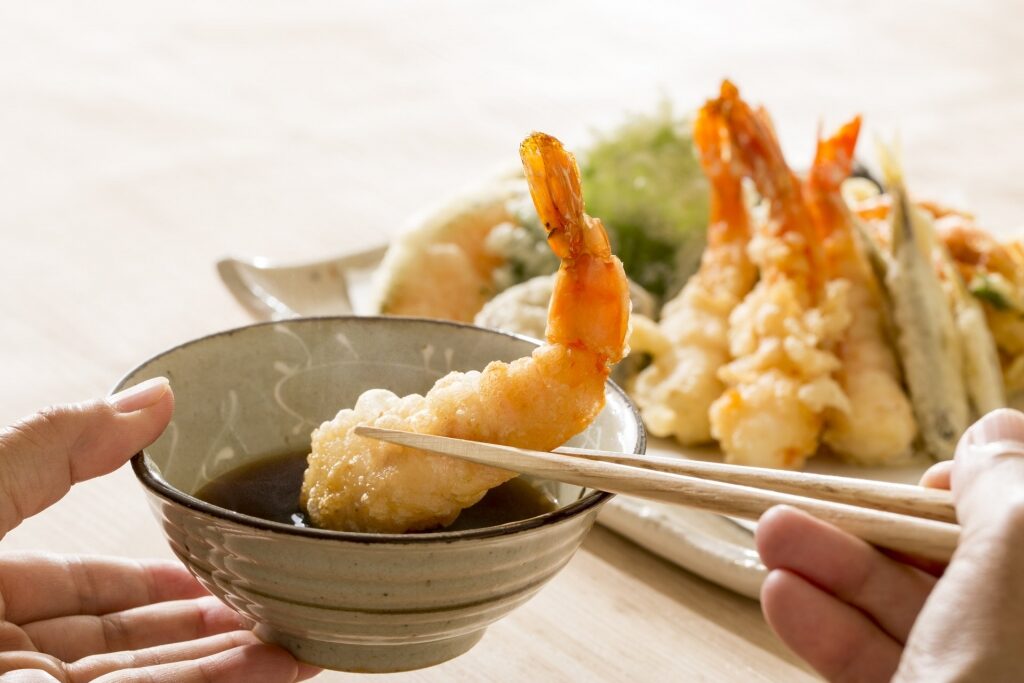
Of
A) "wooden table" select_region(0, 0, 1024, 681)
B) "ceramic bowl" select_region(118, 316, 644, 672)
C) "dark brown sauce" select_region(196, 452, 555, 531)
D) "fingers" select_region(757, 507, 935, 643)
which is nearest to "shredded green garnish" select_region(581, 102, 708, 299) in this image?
"wooden table" select_region(0, 0, 1024, 681)

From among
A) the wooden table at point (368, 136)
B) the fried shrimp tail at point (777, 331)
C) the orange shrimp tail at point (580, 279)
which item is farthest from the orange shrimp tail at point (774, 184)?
the orange shrimp tail at point (580, 279)

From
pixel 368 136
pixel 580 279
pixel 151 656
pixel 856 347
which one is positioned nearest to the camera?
pixel 580 279

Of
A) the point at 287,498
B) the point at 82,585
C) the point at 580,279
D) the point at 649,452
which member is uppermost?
the point at 580,279

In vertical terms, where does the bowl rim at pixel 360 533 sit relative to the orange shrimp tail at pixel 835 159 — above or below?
below

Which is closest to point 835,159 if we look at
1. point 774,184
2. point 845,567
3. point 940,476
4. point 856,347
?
point 774,184

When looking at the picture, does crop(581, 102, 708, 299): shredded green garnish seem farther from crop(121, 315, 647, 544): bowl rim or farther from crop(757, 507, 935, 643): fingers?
crop(757, 507, 935, 643): fingers

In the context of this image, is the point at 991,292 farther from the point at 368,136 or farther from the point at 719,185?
the point at 368,136

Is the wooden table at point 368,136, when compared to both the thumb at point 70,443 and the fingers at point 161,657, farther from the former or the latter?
the thumb at point 70,443
